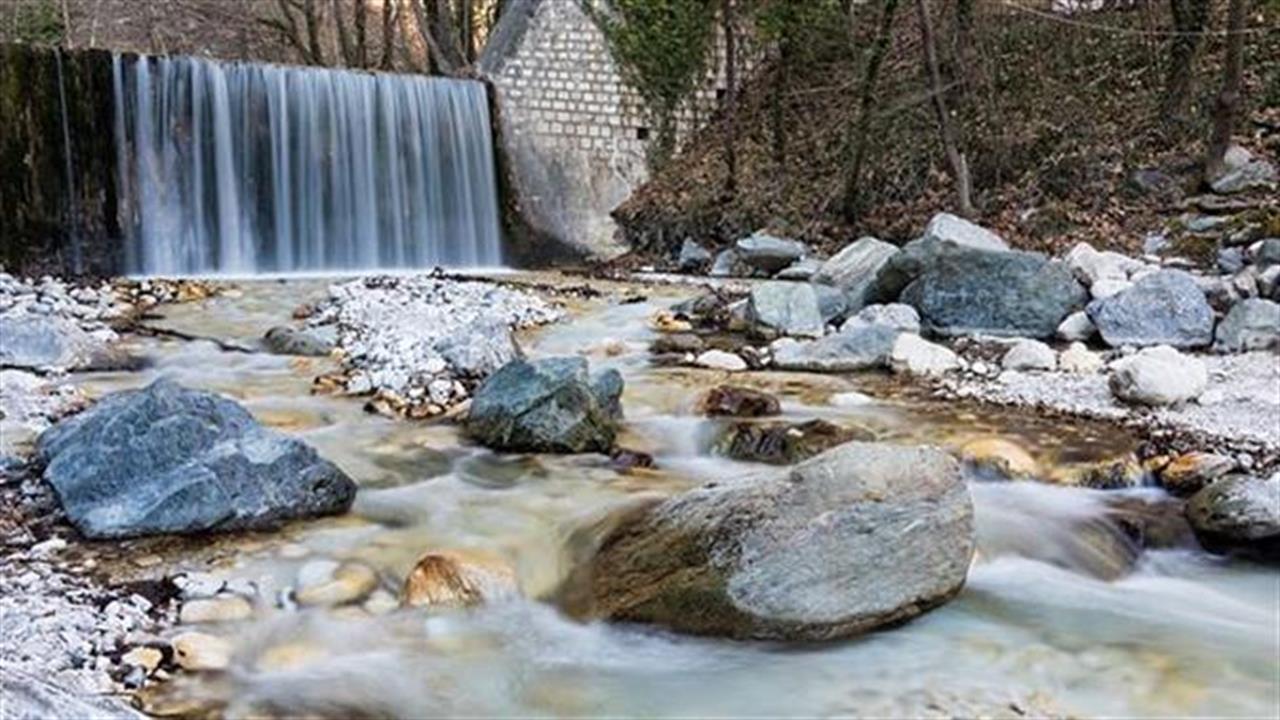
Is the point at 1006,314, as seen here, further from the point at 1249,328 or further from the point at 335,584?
the point at 335,584

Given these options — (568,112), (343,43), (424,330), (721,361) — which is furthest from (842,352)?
(343,43)

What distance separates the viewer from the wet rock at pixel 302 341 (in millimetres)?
7500

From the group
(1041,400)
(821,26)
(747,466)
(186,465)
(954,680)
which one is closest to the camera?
(954,680)

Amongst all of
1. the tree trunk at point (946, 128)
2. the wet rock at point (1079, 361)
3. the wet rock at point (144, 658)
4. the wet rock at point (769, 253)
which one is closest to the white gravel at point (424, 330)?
the wet rock at point (769, 253)

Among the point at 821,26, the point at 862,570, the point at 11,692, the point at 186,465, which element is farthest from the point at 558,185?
the point at 11,692

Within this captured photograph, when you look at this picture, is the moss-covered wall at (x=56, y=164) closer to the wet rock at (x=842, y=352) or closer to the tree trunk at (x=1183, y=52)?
the wet rock at (x=842, y=352)

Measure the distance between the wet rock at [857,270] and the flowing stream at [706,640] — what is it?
3.31m

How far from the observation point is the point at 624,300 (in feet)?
32.6

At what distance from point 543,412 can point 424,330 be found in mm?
2458

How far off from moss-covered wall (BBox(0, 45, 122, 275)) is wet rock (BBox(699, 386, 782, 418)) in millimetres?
7795

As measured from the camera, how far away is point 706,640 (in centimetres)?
347

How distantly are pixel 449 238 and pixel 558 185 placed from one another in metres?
1.78

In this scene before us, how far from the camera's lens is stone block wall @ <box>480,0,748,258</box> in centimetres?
1419

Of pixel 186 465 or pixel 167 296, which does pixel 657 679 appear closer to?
pixel 186 465
